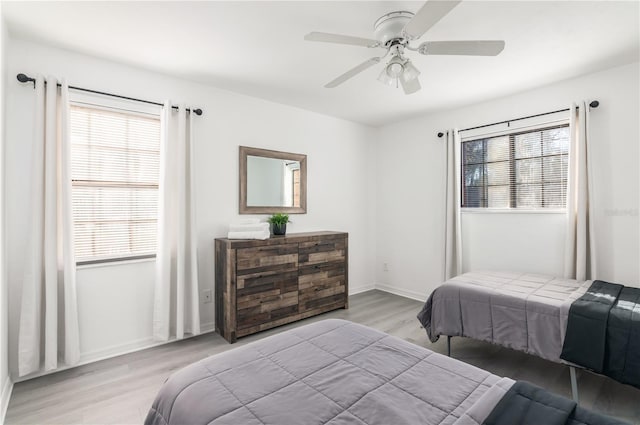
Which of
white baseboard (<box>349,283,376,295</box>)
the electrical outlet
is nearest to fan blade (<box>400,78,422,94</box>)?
the electrical outlet

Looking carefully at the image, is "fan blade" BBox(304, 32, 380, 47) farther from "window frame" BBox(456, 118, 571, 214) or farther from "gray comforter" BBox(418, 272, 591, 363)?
"window frame" BBox(456, 118, 571, 214)

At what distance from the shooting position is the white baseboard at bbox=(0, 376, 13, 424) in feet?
6.32

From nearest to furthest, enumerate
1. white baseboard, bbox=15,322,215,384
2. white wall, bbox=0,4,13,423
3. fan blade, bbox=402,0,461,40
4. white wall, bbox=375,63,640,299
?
1. fan blade, bbox=402,0,461,40
2. white wall, bbox=0,4,13,423
3. white baseboard, bbox=15,322,215,384
4. white wall, bbox=375,63,640,299

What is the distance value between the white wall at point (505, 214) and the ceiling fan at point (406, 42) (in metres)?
1.93

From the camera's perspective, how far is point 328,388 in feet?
3.87

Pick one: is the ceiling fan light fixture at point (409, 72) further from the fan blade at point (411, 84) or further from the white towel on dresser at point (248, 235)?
the white towel on dresser at point (248, 235)

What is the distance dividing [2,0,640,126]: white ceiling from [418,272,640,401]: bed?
6.36 feet

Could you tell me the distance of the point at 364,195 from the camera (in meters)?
4.88

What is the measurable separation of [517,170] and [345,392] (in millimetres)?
3437

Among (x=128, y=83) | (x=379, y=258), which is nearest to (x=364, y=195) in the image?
(x=379, y=258)

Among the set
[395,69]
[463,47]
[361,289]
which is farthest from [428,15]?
[361,289]

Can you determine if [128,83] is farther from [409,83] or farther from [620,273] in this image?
[620,273]

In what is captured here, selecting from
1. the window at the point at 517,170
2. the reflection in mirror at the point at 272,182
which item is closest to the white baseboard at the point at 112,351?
the reflection in mirror at the point at 272,182

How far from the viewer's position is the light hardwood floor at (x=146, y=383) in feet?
6.46
